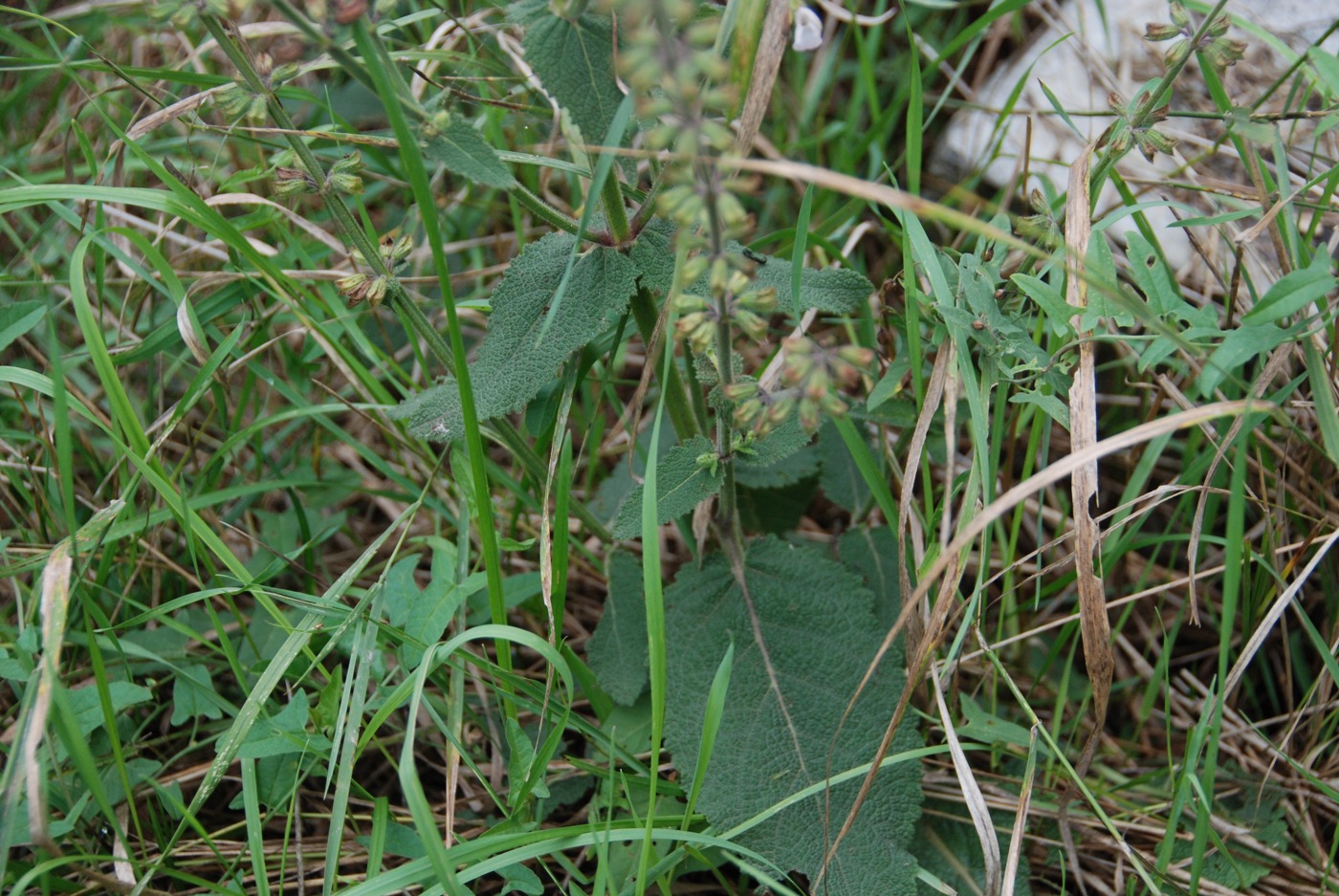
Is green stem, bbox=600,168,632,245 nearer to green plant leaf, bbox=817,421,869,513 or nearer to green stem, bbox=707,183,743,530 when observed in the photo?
green stem, bbox=707,183,743,530

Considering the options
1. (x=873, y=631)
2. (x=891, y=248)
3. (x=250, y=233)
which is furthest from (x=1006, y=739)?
(x=250, y=233)

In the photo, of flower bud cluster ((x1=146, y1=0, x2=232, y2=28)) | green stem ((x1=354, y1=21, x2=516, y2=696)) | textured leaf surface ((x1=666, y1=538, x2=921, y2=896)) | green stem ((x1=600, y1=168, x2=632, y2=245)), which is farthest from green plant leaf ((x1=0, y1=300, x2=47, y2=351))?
textured leaf surface ((x1=666, y1=538, x2=921, y2=896))

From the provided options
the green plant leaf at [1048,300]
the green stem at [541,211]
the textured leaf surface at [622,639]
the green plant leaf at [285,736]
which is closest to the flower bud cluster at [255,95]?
the green stem at [541,211]

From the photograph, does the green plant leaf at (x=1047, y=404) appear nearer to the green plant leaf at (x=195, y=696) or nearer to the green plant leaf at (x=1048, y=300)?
the green plant leaf at (x=1048, y=300)

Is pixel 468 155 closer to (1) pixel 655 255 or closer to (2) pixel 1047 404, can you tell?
(1) pixel 655 255

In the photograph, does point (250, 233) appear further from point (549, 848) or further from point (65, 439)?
point (549, 848)

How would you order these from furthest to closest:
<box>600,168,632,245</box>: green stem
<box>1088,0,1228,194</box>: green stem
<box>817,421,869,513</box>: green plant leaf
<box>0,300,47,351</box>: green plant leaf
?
1. <box>817,421,869,513</box>: green plant leaf
2. <box>0,300,47,351</box>: green plant leaf
3. <box>600,168,632,245</box>: green stem
4. <box>1088,0,1228,194</box>: green stem
